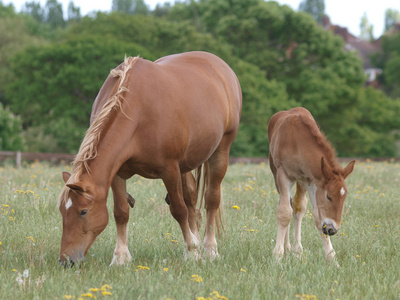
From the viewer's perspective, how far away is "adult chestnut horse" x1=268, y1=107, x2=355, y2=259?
203 inches

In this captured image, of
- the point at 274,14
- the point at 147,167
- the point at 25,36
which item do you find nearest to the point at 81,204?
the point at 147,167

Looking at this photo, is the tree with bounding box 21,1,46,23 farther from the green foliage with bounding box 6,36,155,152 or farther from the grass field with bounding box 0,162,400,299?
the grass field with bounding box 0,162,400,299

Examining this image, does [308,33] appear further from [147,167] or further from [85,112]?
[147,167]

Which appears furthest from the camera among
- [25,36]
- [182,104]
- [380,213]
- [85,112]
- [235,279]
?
[25,36]

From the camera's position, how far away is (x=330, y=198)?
Answer: 5.16 m

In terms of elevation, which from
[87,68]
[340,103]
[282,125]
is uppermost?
[282,125]

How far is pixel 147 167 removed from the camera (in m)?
4.93

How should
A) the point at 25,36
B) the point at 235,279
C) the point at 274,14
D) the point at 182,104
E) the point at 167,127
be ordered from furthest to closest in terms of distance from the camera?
the point at 25,36
the point at 274,14
the point at 182,104
the point at 167,127
the point at 235,279

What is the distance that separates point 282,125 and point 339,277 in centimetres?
207

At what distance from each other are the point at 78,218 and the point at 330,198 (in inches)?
93.2

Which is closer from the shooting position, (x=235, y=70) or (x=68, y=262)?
(x=68, y=262)

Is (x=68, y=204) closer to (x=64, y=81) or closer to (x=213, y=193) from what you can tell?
(x=213, y=193)

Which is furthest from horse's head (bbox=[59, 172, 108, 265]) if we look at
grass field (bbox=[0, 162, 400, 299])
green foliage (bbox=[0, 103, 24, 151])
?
green foliage (bbox=[0, 103, 24, 151])

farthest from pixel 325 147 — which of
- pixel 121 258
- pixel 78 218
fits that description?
pixel 78 218
